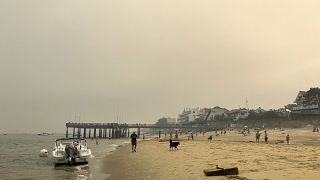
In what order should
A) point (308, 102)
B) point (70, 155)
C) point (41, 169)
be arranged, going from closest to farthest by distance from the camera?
point (41, 169), point (70, 155), point (308, 102)

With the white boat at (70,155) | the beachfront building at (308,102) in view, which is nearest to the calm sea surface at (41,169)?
the white boat at (70,155)

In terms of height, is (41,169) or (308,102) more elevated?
(308,102)

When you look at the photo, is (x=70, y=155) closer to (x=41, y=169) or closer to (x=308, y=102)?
(x=41, y=169)

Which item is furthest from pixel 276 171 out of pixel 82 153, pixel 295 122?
pixel 295 122

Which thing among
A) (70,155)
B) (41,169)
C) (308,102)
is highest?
(308,102)

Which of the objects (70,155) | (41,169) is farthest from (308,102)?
(41,169)

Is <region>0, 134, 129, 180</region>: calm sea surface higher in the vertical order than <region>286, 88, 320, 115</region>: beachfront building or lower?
lower

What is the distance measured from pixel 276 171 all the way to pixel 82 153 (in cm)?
1812

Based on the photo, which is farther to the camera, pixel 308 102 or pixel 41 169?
pixel 308 102

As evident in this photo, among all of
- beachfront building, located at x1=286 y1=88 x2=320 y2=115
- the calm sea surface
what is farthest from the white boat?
beachfront building, located at x1=286 y1=88 x2=320 y2=115

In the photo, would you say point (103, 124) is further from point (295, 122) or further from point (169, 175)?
point (169, 175)

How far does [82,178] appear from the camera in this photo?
64.3 feet

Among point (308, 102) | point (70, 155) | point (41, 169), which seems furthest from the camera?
point (308, 102)

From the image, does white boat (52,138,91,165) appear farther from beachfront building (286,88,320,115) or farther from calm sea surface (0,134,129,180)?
beachfront building (286,88,320,115)
